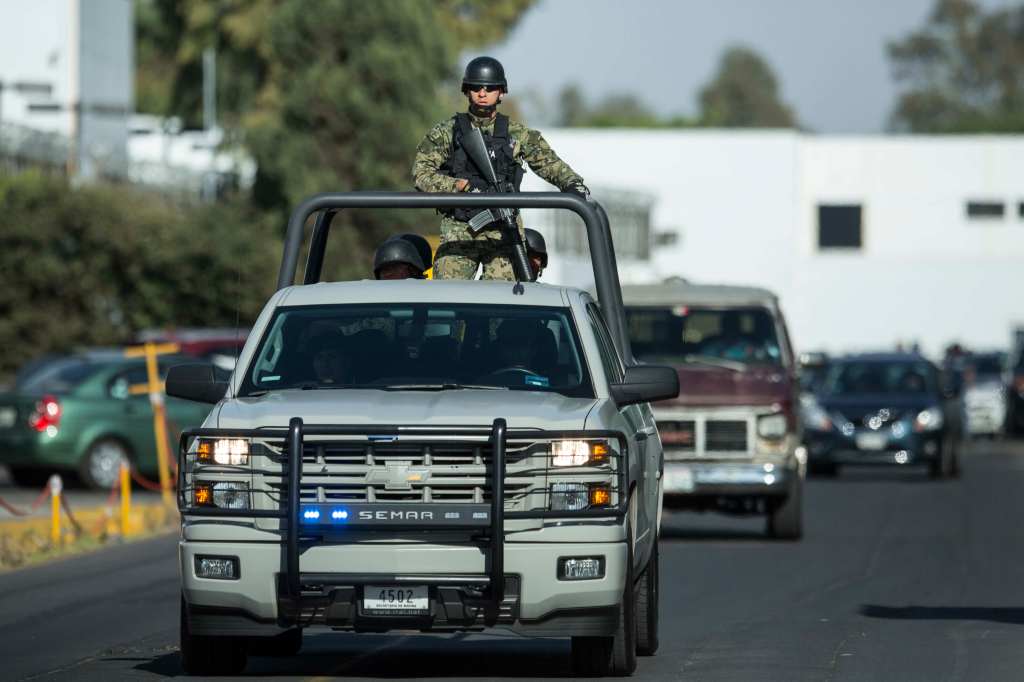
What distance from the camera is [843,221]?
265 ft

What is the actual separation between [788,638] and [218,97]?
200 ft

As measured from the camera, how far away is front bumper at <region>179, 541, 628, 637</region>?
9094 millimetres

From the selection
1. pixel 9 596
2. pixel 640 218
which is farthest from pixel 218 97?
pixel 9 596

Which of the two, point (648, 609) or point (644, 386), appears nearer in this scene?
point (644, 386)

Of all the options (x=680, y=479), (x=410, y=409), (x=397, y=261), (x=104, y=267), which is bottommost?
(x=680, y=479)

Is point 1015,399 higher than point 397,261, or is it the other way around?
point 397,261

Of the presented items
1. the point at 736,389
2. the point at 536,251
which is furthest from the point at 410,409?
the point at 736,389

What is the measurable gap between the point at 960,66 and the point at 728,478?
338ft

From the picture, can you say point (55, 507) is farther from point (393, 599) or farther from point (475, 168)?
point (393, 599)

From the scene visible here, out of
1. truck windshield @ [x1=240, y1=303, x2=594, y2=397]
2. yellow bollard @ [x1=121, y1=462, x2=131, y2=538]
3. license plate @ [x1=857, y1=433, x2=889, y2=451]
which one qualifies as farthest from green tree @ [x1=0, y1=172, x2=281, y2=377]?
truck windshield @ [x1=240, y1=303, x2=594, y2=397]

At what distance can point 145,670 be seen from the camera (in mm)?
10648

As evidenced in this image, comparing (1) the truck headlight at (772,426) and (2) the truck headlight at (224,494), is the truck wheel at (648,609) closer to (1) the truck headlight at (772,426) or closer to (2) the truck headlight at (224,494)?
(2) the truck headlight at (224,494)

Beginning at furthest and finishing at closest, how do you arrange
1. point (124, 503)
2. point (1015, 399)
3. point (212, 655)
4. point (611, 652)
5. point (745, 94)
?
point (745, 94) < point (1015, 399) < point (124, 503) < point (212, 655) < point (611, 652)

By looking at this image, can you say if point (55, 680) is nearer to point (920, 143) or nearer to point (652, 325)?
point (652, 325)
